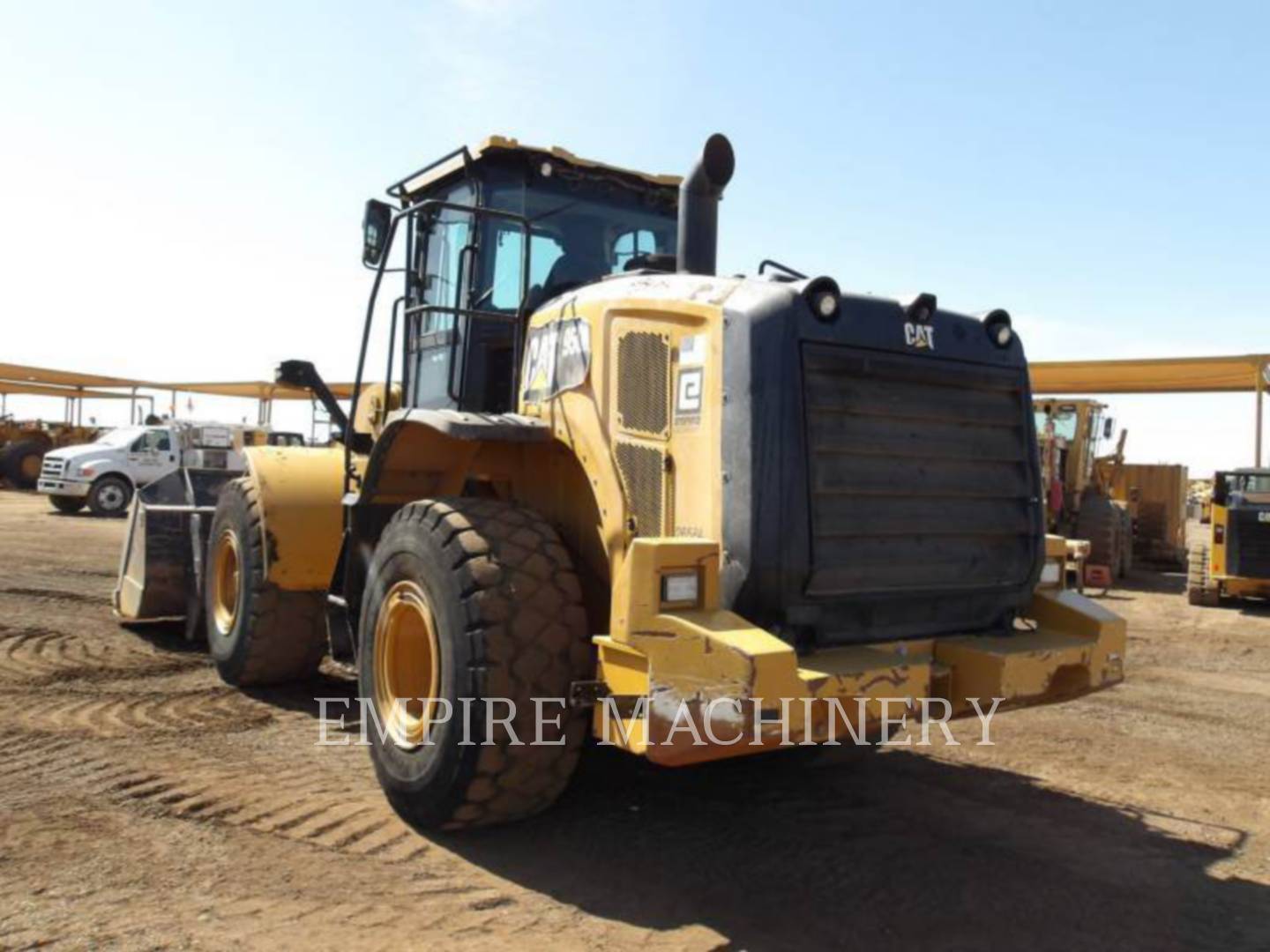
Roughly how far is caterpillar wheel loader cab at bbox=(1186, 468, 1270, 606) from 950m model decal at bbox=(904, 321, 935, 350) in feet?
38.2

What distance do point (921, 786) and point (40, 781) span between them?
13.0ft

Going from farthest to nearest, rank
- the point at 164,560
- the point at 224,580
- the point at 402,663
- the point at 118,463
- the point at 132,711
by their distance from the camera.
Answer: the point at 118,463, the point at 164,560, the point at 224,580, the point at 132,711, the point at 402,663

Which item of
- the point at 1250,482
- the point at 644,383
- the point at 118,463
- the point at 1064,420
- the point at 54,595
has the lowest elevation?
the point at 54,595

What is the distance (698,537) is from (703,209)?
5.30 feet

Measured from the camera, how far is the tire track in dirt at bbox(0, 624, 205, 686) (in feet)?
21.8

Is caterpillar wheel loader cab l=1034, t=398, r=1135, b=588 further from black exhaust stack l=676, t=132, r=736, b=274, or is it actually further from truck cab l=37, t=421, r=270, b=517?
truck cab l=37, t=421, r=270, b=517

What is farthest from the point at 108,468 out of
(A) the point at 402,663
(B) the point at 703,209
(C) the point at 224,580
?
(B) the point at 703,209

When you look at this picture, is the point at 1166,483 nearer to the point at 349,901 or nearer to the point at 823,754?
the point at 823,754

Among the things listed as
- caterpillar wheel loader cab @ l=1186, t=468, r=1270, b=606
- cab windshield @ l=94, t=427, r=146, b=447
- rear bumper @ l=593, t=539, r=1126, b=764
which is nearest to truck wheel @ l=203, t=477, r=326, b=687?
rear bumper @ l=593, t=539, r=1126, b=764

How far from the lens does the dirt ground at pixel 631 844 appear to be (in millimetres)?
3387

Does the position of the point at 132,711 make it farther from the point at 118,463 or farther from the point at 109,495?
the point at 118,463

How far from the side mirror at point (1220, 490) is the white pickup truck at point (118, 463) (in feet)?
57.5

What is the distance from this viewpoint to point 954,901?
3.68 metres

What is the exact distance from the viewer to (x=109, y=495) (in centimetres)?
2331
